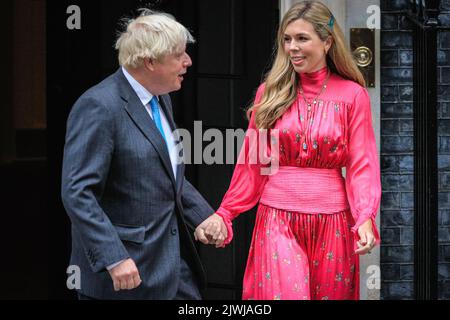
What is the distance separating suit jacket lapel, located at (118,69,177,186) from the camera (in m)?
4.29

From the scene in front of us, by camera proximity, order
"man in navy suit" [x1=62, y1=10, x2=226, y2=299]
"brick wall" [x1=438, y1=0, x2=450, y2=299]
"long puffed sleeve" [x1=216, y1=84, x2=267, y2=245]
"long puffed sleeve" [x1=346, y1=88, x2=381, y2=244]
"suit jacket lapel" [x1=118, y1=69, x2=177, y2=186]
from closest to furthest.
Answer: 1. "man in navy suit" [x1=62, y1=10, x2=226, y2=299]
2. "suit jacket lapel" [x1=118, y1=69, x2=177, y2=186]
3. "long puffed sleeve" [x1=346, y1=88, x2=381, y2=244]
4. "long puffed sleeve" [x1=216, y1=84, x2=267, y2=245]
5. "brick wall" [x1=438, y1=0, x2=450, y2=299]

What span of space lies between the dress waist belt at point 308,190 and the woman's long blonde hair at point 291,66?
0.25 m

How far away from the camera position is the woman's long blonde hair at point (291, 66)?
465 cm

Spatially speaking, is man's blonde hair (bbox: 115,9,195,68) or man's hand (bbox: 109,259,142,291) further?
man's blonde hair (bbox: 115,9,195,68)

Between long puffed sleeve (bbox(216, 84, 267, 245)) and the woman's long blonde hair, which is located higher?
the woman's long blonde hair

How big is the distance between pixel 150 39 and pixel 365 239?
124 cm

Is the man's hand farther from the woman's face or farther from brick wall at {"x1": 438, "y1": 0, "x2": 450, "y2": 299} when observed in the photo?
brick wall at {"x1": 438, "y1": 0, "x2": 450, "y2": 299}

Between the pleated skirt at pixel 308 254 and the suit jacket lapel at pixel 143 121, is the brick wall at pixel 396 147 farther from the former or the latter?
the suit jacket lapel at pixel 143 121

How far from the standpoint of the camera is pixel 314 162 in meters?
4.69

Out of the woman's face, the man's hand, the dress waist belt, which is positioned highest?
the woman's face

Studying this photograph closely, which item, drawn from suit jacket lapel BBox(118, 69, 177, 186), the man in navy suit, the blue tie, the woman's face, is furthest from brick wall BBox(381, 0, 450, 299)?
suit jacket lapel BBox(118, 69, 177, 186)

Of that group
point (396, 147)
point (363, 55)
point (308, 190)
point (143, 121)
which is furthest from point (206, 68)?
point (143, 121)

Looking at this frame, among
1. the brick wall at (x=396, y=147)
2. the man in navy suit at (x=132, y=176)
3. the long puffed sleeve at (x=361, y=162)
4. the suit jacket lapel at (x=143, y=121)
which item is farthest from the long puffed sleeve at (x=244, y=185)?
the brick wall at (x=396, y=147)

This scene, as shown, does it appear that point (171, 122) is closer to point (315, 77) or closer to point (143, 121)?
point (143, 121)
